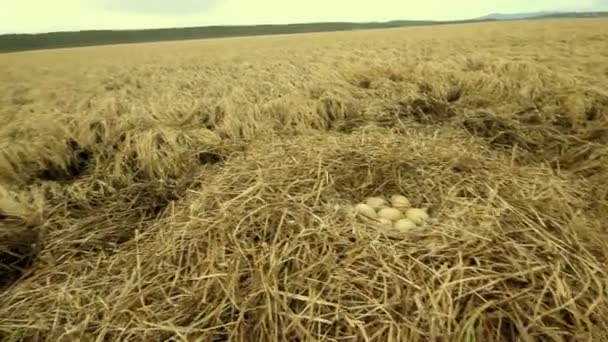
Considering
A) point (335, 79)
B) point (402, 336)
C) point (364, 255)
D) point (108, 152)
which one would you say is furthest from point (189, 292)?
point (335, 79)

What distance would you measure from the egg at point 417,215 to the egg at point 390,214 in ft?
0.16

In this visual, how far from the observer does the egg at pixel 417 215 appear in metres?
1.97

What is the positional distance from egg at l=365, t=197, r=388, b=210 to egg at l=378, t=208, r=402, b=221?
64 millimetres

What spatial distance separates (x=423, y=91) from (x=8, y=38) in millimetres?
81331

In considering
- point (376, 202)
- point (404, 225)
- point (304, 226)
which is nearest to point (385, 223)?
point (404, 225)

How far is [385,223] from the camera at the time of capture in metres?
1.93

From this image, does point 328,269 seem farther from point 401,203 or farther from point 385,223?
point 401,203

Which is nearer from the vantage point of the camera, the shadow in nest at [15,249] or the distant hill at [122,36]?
the shadow in nest at [15,249]

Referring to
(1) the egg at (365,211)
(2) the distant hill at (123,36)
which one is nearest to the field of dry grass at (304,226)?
(1) the egg at (365,211)

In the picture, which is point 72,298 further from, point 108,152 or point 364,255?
point 108,152

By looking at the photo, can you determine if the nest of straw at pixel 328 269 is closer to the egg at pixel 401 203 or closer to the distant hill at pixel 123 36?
the egg at pixel 401 203

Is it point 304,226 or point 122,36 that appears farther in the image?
point 122,36

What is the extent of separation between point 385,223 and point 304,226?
1.24 ft

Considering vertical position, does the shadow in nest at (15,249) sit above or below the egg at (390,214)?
below
